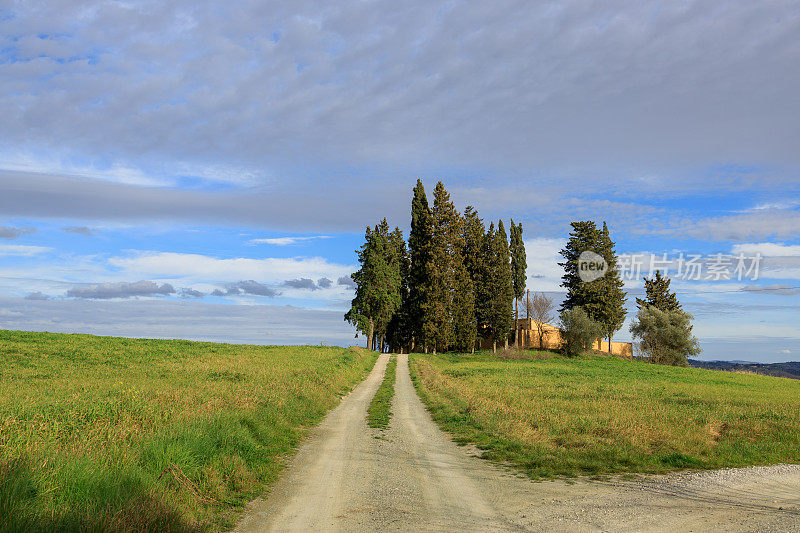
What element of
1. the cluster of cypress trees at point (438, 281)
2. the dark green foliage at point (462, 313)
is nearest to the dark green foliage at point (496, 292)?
the cluster of cypress trees at point (438, 281)

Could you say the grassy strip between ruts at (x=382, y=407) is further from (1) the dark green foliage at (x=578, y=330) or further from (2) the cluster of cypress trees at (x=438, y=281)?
(1) the dark green foliage at (x=578, y=330)

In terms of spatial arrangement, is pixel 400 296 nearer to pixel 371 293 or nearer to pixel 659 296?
pixel 371 293

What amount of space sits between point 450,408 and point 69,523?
14.6 metres

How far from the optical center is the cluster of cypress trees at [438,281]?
59.2 metres

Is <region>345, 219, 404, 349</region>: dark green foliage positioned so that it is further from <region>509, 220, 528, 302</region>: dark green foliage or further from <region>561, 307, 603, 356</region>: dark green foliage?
<region>561, 307, 603, 356</region>: dark green foliage

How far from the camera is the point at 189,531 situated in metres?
6.66

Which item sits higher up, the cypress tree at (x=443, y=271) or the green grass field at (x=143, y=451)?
the cypress tree at (x=443, y=271)

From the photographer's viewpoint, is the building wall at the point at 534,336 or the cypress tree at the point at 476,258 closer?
the cypress tree at the point at 476,258

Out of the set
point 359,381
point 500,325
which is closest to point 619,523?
point 359,381

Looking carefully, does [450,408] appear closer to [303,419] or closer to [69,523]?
[303,419]

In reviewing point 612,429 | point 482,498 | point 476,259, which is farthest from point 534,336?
point 482,498

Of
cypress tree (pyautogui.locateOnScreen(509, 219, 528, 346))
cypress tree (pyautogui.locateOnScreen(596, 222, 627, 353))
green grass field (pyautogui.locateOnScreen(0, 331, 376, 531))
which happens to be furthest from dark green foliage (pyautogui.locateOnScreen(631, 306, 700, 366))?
green grass field (pyautogui.locateOnScreen(0, 331, 376, 531))

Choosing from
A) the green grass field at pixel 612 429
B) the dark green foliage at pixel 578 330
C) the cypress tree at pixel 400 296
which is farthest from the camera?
the cypress tree at pixel 400 296

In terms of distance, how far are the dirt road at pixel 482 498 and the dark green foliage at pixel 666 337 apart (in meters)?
61.0
